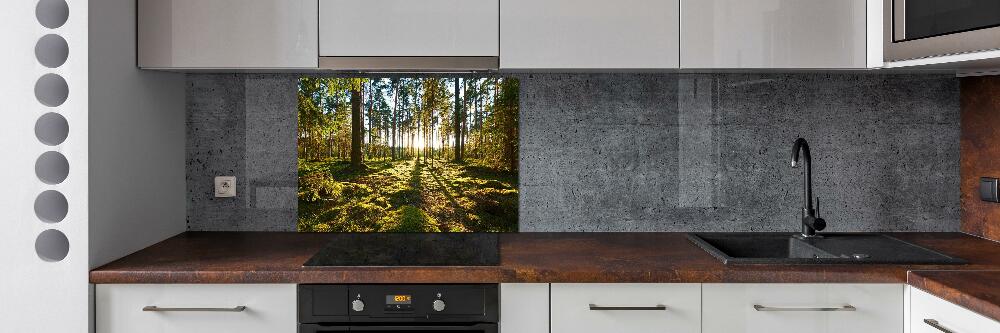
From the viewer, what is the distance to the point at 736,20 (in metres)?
2.10

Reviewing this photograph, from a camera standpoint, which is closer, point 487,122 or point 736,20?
point 736,20

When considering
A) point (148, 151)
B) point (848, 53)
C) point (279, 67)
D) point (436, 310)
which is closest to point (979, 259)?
point (848, 53)

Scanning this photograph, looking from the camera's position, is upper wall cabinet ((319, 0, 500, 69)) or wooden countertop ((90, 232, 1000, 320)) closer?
wooden countertop ((90, 232, 1000, 320))

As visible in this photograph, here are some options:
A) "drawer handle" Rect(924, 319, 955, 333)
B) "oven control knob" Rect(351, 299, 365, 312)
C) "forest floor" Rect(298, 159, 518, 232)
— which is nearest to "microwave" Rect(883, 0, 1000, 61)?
"drawer handle" Rect(924, 319, 955, 333)

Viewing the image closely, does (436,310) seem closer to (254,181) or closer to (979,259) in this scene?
(254,181)

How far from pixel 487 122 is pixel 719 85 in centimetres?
84

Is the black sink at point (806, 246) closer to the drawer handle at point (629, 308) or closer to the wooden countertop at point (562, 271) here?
the wooden countertop at point (562, 271)

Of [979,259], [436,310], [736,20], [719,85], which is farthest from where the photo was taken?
[719,85]

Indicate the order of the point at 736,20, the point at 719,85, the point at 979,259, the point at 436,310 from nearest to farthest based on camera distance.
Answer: the point at 436,310
the point at 979,259
the point at 736,20
the point at 719,85

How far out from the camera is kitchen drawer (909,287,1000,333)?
1488 mm
